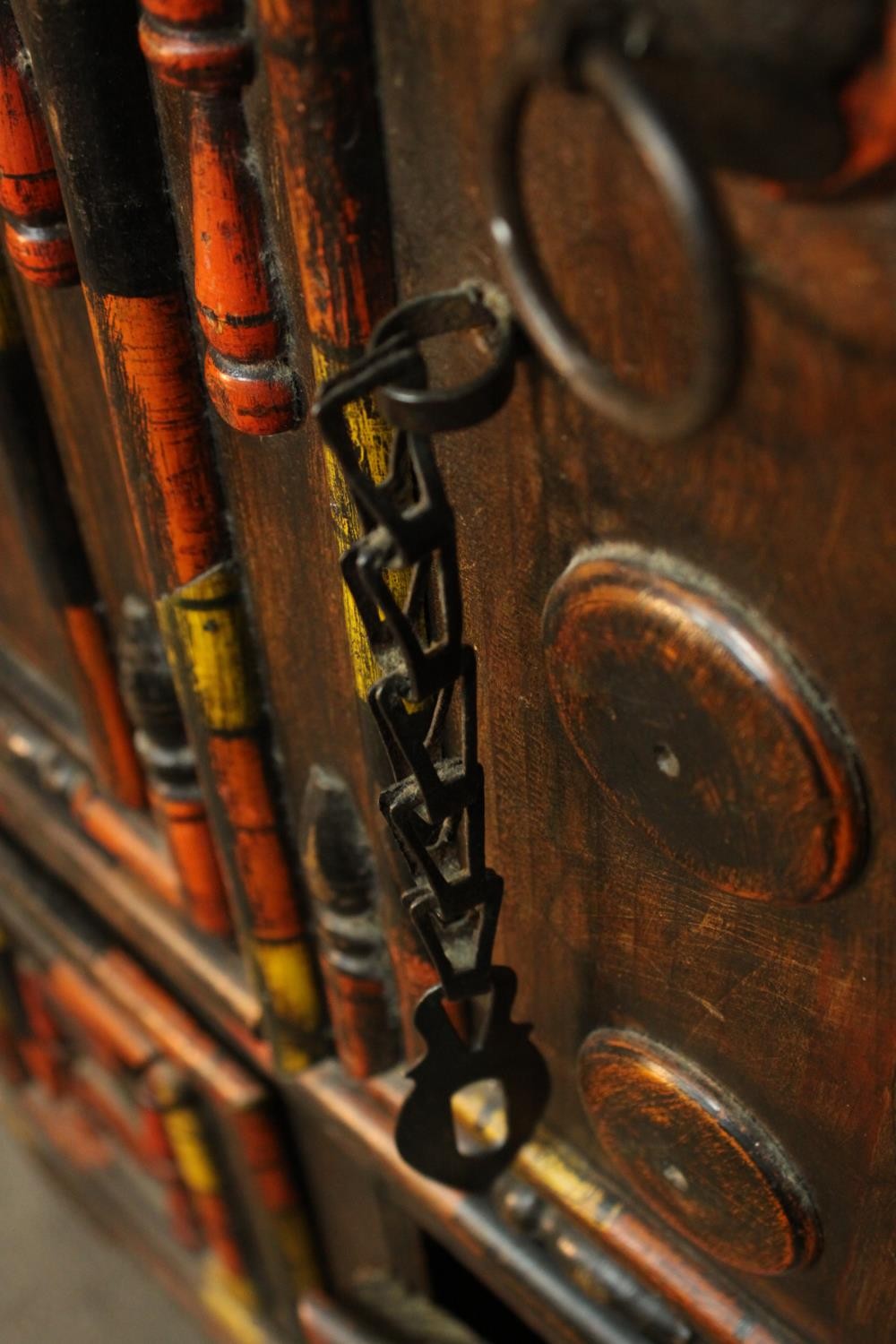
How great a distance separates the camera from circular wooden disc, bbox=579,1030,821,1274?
0.61 meters

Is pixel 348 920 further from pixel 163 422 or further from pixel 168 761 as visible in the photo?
pixel 163 422

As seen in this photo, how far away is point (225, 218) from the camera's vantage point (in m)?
0.51

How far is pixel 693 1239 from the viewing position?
27.5 inches

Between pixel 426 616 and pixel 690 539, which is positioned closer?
pixel 690 539

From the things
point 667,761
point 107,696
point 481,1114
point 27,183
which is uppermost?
point 27,183

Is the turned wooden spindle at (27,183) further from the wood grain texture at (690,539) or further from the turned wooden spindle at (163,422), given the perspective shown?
the wood grain texture at (690,539)

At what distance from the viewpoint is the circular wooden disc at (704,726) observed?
1.45 ft

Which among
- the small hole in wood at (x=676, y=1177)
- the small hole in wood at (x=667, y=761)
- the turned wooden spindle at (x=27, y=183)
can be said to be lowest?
the small hole in wood at (x=676, y=1177)

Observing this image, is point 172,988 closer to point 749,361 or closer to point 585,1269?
point 585,1269

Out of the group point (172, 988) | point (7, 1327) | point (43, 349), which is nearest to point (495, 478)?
point (43, 349)

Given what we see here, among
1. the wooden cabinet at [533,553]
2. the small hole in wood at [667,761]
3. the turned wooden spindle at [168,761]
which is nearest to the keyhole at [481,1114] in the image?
the wooden cabinet at [533,553]

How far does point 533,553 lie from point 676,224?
0.19m

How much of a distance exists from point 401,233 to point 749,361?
0.15 meters

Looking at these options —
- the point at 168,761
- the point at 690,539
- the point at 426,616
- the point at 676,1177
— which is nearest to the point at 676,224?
the point at 690,539
